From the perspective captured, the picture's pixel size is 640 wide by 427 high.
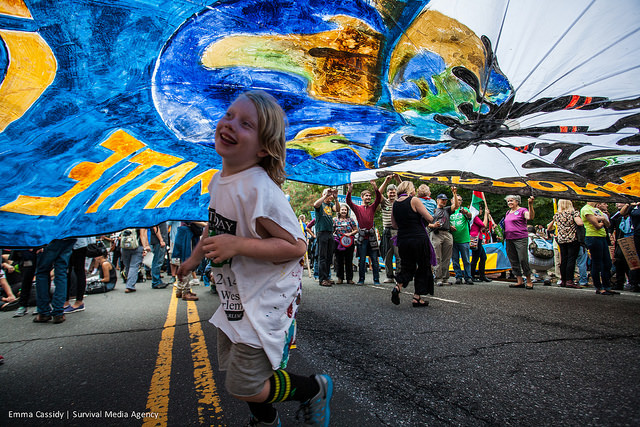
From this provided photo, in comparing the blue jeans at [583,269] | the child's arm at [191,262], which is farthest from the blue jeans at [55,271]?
the blue jeans at [583,269]

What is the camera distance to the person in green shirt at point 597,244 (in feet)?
24.1

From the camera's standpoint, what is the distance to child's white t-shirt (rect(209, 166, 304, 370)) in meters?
1.62

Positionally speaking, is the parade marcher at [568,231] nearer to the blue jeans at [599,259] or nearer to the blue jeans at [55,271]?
the blue jeans at [599,259]

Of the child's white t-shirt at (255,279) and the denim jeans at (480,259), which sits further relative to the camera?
the denim jeans at (480,259)

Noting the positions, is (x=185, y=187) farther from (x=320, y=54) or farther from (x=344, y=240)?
(x=344, y=240)

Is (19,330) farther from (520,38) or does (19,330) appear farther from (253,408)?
(520,38)

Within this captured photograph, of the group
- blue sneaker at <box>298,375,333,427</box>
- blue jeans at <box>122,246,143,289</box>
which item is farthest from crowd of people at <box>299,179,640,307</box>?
blue jeans at <box>122,246,143,289</box>

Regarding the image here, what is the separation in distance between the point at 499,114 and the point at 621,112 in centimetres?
123

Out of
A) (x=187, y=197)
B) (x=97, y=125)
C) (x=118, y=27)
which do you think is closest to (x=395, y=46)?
(x=118, y=27)

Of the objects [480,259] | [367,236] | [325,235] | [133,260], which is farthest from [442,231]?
[133,260]

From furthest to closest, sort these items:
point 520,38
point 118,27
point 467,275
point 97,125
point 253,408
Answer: point 467,275
point 97,125
point 520,38
point 118,27
point 253,408

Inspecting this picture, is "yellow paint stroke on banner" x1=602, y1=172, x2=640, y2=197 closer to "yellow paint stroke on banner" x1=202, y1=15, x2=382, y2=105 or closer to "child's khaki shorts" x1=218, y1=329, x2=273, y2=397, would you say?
"yellow paint stroke on banner" x1=202, y1=15, x2=382, y2=105

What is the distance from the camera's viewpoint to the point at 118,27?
2258 millimetres

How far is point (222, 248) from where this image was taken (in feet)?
5.20
